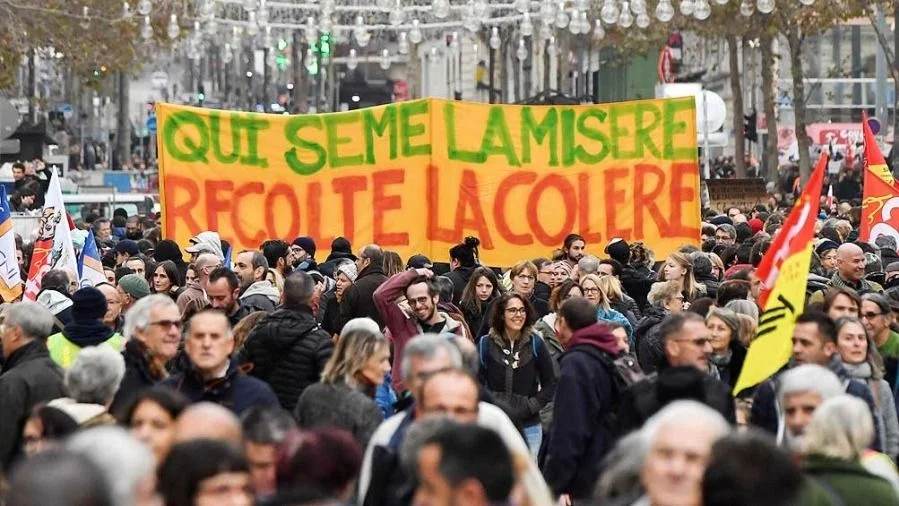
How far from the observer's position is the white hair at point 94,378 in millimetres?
8375

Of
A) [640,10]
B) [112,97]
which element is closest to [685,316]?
[640,10]

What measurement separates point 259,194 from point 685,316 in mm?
8557

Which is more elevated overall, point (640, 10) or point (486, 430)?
point (640, 10)

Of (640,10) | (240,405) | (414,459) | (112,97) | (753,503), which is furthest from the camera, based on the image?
(112,97)

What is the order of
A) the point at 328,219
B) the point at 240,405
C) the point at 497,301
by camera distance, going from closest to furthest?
the point at 240,405
the point at 497,301
the point at 328,219

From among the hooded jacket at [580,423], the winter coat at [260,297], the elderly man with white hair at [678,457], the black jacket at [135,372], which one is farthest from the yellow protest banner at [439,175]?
the elderly man with white hair at [678,457]

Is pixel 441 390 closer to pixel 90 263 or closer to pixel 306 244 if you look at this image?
pixel 90 263

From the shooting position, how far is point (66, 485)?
490cm

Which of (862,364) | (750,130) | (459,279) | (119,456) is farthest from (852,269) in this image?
(750,130)

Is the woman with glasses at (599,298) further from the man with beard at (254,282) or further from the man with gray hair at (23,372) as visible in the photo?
the man with gray hair at (23,372)

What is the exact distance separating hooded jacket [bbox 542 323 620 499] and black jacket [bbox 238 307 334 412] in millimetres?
1359

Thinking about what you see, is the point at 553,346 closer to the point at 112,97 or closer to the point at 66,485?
the point at 66,485

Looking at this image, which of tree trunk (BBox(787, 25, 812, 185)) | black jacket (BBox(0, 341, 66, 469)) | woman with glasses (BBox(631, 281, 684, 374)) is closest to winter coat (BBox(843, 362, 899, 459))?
woman with glasses (BBox(631, 281, 684, 374))

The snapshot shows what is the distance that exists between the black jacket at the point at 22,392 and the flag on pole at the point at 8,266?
520 cm
